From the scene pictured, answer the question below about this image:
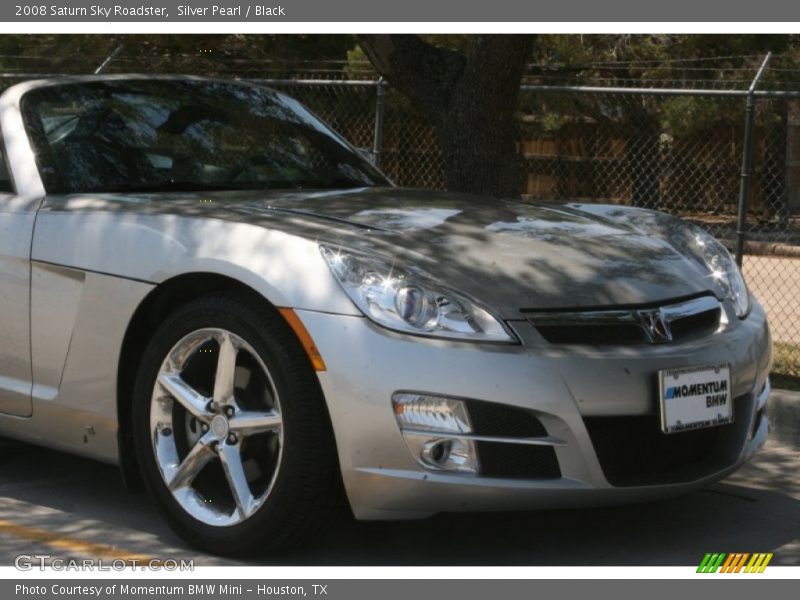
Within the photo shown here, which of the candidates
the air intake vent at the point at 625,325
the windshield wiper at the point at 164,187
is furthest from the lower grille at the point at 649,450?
the windshield wiper at the point at 164,187

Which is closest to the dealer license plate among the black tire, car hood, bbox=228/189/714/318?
car hood, bbox=228/189/714/318

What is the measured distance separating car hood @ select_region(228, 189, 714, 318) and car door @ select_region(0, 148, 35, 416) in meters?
0.90

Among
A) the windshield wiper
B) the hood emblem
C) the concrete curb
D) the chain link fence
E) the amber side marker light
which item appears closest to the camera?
the amber side marker light

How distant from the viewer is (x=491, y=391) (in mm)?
4414

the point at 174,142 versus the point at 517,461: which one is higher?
the point at 174,142

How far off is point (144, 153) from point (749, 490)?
9.31 feet

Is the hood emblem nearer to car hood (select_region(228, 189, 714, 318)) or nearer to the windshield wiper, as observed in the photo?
car hood (select_region(228, 189, 714, 318))

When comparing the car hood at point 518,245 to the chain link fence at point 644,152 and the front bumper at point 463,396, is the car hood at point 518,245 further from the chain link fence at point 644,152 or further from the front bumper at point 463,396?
the chain link fence at point 644,152

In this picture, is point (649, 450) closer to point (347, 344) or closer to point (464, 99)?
point (347, 344)

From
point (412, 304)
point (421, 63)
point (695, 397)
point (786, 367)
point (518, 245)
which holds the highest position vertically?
point (421, 63)

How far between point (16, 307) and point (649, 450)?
7.93 ft

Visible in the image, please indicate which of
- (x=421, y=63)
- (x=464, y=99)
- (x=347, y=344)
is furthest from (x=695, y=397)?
(x=421, y=63)

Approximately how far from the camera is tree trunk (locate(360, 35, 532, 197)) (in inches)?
328
